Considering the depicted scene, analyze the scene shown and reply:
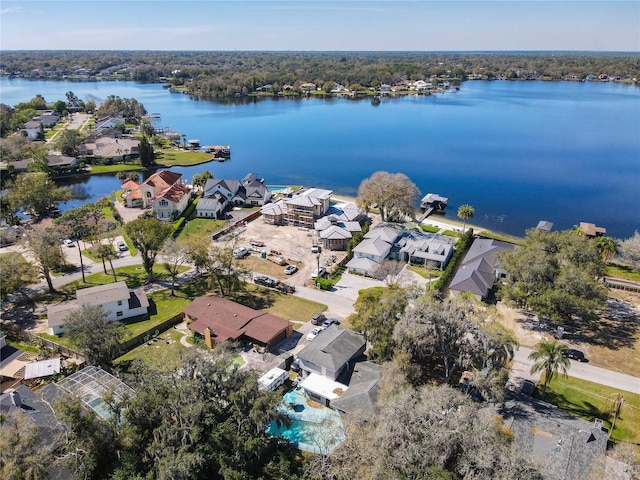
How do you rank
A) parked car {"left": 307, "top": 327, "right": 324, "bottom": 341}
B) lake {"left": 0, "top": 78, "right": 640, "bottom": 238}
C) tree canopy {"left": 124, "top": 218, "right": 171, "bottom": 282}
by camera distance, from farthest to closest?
1. lake {"left": 0, "top": 78, "right": 640, "bottom": 238}
2. tree canopy {"left": 124, "top": 218, "right": 171, "bottom": 282}
3. parked car {"left": 307, "top": 327, "right": 324, "bottom": 341}

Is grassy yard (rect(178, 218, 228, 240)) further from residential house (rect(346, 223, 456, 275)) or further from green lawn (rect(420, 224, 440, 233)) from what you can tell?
green lawn (rect(420, 224, 440, 233))

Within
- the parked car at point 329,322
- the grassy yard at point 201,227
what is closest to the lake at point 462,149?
the grassy yard at point 201,227

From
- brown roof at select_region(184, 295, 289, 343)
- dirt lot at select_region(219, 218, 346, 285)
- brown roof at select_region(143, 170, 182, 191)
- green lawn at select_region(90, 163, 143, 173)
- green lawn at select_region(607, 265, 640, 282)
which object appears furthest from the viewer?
green lawn at select_region(90, 163, 143, 173)

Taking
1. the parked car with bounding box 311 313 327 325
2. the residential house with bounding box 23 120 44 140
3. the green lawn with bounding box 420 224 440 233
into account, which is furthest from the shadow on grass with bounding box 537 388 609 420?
the residential house with bounding box 23 120 44 140

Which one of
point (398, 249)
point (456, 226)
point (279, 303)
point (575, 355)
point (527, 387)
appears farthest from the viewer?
point (456, 226)

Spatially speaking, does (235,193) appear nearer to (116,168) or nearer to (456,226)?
(456,226)

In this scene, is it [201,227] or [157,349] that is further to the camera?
[201,227]

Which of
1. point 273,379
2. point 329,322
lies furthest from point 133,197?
point 273,379
